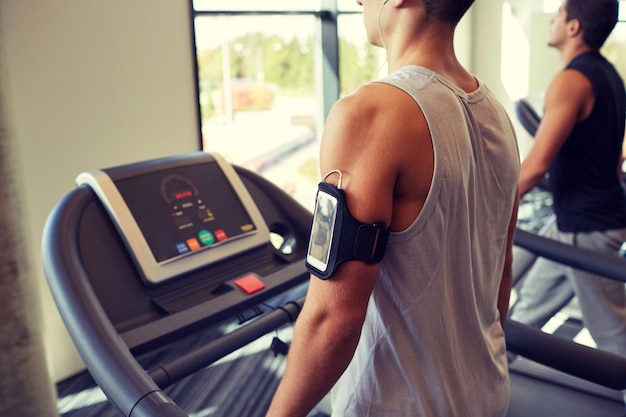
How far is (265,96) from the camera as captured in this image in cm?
398

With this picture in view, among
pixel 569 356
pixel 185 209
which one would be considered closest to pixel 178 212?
pixel 185 209

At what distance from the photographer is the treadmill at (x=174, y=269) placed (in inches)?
49.8

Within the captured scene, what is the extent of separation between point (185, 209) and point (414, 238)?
2.74 feet

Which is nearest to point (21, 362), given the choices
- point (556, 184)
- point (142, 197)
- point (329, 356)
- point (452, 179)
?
point (142, 197)

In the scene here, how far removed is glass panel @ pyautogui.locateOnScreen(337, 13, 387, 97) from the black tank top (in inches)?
68.5

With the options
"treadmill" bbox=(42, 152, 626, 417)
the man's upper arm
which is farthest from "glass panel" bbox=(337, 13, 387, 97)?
"treadmill" bbox=(42, 152, 626, 417)

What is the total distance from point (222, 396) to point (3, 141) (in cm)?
151

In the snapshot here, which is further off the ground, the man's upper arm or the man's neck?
the man's neck

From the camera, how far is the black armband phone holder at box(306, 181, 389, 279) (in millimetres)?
916

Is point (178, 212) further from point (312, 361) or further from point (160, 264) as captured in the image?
point (312, 361)

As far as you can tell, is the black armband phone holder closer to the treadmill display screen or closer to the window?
the treadmill display screen

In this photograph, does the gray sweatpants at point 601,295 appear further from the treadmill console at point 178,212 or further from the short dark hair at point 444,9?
the short dark hair at point 444,9

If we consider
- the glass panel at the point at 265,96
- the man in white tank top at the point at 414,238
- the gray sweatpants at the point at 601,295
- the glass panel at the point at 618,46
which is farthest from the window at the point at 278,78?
the man in white tank top at the point at 414,238

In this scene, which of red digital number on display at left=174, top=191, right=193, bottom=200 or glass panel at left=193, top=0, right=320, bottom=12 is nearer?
red digital number on display at left=174, top=191, right=193, bottom=200
